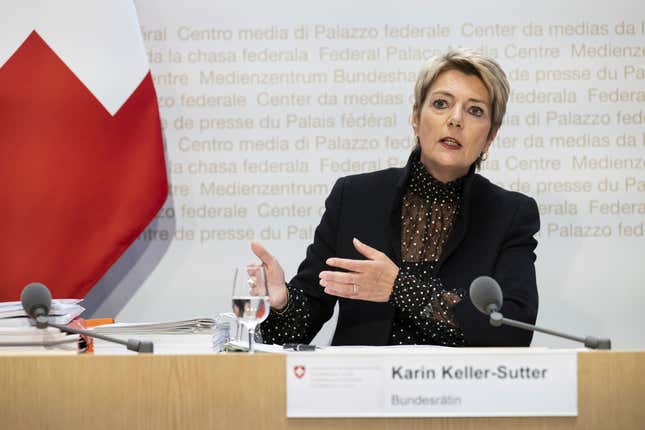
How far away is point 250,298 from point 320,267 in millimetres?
996

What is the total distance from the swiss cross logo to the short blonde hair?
1.63 m

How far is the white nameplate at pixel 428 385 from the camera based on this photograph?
1.38 metres

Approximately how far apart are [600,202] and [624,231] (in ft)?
0.51

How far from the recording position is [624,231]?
11.3 feet

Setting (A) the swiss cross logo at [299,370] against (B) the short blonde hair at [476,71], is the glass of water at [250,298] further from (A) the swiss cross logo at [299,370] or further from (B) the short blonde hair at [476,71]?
(B) the short blonde hair at [476,71]

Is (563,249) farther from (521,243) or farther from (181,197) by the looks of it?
(181,197)

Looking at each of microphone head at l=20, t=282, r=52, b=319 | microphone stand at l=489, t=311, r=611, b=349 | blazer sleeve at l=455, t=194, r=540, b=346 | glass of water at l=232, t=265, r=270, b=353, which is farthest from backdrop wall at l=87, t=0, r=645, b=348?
microphone stand at l=489, t=311, r=611, b=349

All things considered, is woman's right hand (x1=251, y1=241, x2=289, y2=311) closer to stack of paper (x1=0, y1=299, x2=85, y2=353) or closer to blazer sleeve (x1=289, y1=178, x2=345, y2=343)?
blazer sleeve (x1=289, y1=178, x2=345, y2=343)

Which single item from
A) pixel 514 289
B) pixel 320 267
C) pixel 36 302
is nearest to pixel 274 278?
pixel 320 267

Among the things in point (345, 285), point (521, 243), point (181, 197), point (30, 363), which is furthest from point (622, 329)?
point (30, 363)

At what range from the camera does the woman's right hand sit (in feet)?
7.64

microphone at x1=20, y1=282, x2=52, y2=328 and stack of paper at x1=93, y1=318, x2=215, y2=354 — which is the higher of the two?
microphone at x1=20, y1=282, x2=52, y2=328

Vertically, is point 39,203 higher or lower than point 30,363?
higher

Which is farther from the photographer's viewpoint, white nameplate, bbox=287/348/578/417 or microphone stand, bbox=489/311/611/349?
microphone stand, bbox=489/311/611/349
